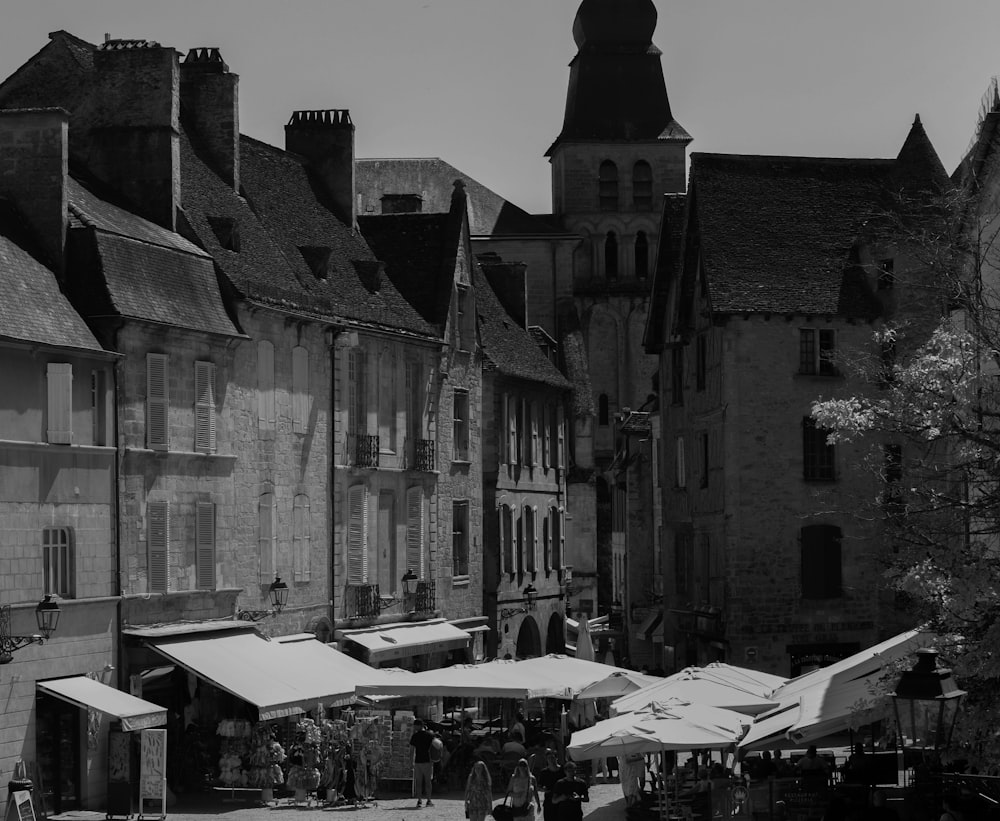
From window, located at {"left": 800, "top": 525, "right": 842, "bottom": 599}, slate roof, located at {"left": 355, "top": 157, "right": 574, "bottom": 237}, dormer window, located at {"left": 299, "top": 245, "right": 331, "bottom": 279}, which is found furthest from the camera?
slate roof, located at {"left": 355, "top": 157, "right": 574, "bottom": 237}

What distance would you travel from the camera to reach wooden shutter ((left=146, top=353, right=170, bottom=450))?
35094mm

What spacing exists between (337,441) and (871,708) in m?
22.9

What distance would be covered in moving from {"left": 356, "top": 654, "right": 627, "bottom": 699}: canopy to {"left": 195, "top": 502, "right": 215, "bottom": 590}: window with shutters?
3979mm

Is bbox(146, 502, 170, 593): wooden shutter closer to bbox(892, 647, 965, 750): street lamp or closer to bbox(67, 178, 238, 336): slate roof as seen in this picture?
bbox(67, 178, 238, 336): slate roof

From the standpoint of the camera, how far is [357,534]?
144 feet

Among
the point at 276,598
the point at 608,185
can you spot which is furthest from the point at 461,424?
the point at 608,185

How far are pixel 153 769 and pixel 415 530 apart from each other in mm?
17239

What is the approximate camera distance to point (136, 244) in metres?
35.1

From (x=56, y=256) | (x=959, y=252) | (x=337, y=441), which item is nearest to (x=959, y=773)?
(x=959, y=252)

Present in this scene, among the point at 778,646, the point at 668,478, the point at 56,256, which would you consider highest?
the point at 56,256

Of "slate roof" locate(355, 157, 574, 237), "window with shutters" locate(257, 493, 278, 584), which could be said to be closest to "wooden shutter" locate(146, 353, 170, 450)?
"window with shutters" locate(257, 493, 278, 584)

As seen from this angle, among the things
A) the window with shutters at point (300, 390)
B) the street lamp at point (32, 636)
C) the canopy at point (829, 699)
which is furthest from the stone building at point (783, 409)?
the street lamp at point (32, 636)

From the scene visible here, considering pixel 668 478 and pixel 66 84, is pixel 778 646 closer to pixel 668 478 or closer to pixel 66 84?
pixel 668 478

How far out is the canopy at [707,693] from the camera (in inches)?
1174
